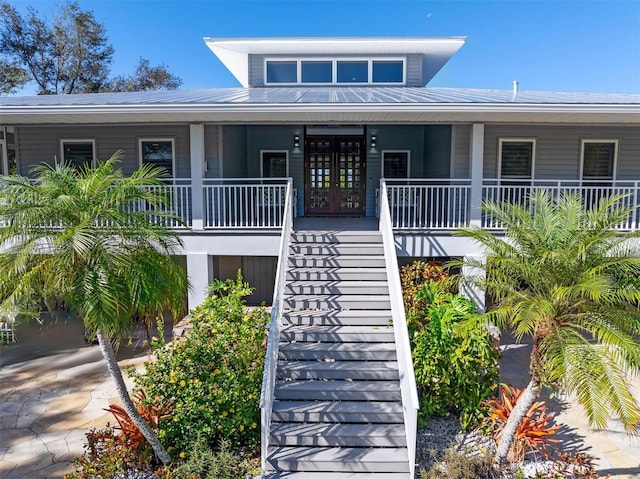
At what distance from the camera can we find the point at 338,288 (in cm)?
731

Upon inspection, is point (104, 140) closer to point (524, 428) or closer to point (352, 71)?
point (352, 71)

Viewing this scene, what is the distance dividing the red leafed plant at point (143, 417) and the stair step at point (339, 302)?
249cm

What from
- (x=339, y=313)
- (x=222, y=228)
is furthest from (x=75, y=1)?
(x=339, y=313)

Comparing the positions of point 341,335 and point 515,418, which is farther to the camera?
point 341,335

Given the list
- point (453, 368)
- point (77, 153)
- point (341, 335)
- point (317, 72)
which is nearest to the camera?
point (453, 368)

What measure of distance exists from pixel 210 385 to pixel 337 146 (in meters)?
8.71

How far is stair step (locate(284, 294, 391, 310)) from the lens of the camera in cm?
701

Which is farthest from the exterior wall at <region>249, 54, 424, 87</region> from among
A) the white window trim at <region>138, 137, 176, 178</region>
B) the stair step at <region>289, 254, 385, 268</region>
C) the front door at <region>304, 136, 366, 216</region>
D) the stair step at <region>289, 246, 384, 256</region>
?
the stair step at <region>289, 254, 385, 268</region>

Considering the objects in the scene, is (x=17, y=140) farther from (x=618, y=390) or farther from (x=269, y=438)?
(x=618, y=390)

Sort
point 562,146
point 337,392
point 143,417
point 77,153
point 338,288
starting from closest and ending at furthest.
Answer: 1. point 143,417
2. point 337,392
3. point 338,288
4. point 562,146
5. point 77,153

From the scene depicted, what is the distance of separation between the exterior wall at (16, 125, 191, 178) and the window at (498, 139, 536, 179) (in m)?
7.93

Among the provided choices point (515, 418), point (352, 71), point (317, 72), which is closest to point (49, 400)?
point (515, 418)

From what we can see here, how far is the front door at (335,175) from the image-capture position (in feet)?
40.4

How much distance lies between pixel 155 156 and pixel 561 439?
1017cm
